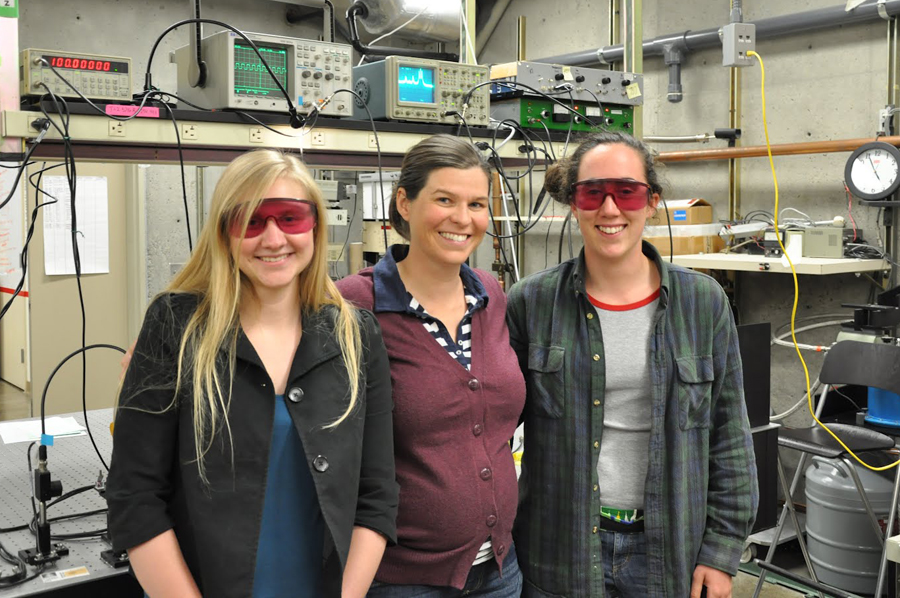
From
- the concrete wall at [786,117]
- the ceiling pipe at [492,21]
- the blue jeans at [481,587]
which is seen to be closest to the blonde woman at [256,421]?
the blue jeans at [481,587]

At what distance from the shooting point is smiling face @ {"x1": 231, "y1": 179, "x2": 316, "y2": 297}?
1196mm

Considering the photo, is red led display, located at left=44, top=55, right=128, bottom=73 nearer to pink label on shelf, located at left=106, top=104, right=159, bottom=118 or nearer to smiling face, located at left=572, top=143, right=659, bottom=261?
pink label on shelf, located at left=106, top=104, right=159, bottom=118

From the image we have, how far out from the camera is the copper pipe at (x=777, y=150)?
12.5ft

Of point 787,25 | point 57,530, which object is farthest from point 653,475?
point 787,25

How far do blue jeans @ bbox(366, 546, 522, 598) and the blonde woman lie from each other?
0.35ft

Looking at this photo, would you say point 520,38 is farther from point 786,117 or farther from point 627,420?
point 627,420

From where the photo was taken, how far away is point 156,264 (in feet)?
18.6

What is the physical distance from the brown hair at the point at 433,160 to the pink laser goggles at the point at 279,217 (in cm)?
23

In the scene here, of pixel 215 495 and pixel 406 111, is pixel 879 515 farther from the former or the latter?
pixel 215 495

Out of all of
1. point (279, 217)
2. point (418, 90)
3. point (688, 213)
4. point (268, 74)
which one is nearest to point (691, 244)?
point (688, 213)

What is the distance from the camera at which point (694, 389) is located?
56.2 inches

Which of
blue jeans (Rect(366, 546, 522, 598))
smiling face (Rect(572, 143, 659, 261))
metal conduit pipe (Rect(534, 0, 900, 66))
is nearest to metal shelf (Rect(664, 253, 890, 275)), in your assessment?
metal conduit pipe (Rect(534, 0, 900, 66))

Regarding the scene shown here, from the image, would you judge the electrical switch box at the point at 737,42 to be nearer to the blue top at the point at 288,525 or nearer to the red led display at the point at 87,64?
the red led display at the point at 87,64

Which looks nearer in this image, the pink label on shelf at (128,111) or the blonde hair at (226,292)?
the blonde hair at (226,292)
